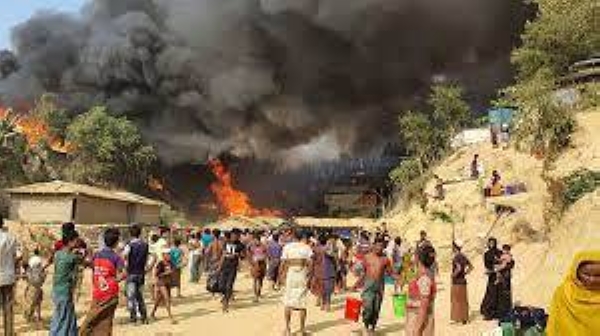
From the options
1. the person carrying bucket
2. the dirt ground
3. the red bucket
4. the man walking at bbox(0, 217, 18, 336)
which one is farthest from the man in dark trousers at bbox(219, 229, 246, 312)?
the man walking at bbox(0, 217, 18, 336)

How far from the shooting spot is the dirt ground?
11859mm

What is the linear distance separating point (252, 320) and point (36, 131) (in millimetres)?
39339

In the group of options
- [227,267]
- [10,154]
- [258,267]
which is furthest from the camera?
[10,154]

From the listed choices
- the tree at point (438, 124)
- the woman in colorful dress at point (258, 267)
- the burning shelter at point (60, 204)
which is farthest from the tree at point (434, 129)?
the woman in colorful dress at point (258, 267)

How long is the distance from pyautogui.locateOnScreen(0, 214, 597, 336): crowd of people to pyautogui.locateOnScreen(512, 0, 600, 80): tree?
63.4ft

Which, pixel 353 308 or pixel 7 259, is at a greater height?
pixel 7 259

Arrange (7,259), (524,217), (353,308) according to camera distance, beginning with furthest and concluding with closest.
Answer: (524,217) → (353,308) → (7,259)

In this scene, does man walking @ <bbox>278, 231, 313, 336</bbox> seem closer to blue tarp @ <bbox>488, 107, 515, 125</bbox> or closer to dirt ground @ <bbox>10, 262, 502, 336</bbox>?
dirt ground @ <bbox>10, 262, 502, 336</bbox>

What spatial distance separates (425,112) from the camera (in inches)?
1839

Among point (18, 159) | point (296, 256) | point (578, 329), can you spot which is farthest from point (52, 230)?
point (578, 329)

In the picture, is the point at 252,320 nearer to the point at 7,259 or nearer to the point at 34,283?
the point at 34,283

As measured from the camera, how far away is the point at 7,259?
29.4ft

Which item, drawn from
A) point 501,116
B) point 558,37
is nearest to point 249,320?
point 501,116

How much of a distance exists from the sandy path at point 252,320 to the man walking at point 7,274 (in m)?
2.66
